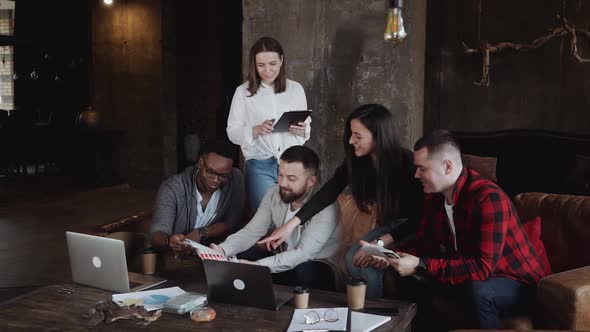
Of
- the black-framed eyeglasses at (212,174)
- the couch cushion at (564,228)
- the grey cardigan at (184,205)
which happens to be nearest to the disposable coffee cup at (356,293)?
the couch cushion at (564,228)

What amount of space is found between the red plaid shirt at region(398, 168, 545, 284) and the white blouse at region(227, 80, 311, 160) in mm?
1328

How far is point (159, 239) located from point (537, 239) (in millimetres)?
2109

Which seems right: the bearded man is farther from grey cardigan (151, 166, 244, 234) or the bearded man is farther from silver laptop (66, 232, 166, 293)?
silver laptop (66, 232, 166, 293)

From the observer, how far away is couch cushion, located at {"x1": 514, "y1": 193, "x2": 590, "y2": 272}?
3.27 metres

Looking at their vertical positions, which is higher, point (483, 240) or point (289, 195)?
point (289, 195)

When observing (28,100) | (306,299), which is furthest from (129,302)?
(28,100)

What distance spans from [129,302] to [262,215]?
1211mm

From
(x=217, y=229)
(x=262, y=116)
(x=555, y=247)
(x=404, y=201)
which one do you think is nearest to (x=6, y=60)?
(x=262, y=116)

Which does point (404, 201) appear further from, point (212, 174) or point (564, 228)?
point (212, 174)

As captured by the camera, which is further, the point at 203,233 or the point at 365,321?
the point at 203,233

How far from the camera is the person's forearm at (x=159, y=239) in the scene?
3684 mm

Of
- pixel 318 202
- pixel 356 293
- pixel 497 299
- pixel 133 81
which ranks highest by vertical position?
pixel 133 81

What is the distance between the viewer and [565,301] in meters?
2.80

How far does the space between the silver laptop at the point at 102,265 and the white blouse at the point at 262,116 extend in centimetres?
137
